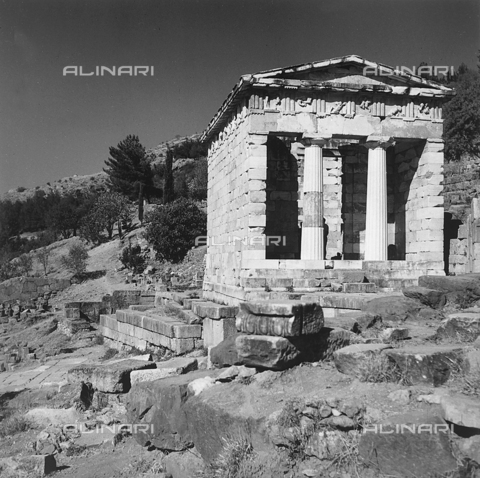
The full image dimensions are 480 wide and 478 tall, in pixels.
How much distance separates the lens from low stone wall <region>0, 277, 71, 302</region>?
3716 cm

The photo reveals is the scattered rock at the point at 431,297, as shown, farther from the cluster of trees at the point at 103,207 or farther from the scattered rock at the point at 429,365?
the cluster of trees at the point at 103,207

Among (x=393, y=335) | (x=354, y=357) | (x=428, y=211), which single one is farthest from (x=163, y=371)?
(x=428, y=211)

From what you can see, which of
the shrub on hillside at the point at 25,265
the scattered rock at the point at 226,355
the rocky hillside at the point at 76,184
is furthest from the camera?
the rocky hillside at the point at 76,184

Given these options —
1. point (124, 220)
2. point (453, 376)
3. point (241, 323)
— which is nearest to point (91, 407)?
point (241, 323)

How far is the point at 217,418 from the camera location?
6.26 m

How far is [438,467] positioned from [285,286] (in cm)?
1036

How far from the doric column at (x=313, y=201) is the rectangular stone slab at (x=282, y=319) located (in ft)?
29.3

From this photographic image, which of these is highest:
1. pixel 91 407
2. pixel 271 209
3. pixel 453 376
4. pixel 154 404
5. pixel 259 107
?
pixel 259 107

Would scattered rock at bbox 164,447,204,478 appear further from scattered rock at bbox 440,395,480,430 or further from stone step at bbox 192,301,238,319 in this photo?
stone step at bbox 192,301,238,319

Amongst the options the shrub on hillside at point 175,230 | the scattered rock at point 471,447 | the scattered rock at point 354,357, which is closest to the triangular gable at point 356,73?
the scattered rock at point 354,357

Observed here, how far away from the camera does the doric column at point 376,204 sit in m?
16.4

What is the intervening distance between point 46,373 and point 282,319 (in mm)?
8260

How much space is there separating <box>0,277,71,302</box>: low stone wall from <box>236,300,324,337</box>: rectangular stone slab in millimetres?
32660

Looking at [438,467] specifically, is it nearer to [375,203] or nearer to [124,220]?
[375,203]
